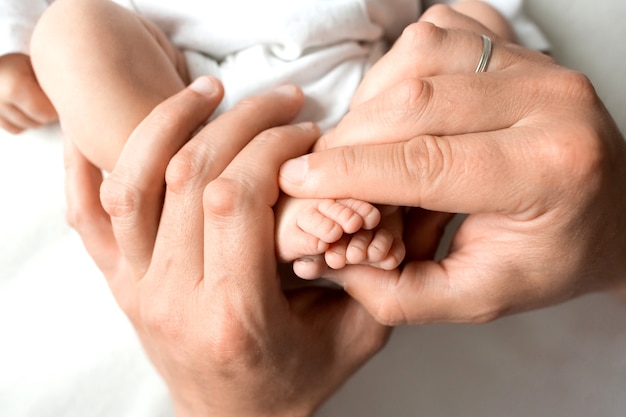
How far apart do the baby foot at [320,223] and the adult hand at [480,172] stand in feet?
0.05

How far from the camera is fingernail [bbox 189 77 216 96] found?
0.75 meters

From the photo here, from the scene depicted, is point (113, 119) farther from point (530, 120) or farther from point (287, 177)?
point (530, 120)

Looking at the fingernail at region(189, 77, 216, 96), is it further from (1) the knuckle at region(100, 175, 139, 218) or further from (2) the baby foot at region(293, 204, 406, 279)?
(2) the baby foot at region(293, 204, 406, 279)

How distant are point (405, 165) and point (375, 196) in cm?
4

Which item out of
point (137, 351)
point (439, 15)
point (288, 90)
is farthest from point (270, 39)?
point (137, 351)

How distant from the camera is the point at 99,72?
2.48 feet

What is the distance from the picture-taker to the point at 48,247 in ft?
3.24

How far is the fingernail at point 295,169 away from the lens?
64 cm

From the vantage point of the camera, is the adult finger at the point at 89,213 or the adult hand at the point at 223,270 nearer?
the adult hand at the point at 223,270

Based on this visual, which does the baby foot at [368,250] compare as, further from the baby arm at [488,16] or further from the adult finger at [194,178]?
the baby arm at [488,16]

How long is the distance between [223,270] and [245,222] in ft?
0.21

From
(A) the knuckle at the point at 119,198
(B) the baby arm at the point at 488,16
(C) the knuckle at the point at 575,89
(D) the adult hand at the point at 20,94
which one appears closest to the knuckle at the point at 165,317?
(A) the knuckle at the point at 119,198

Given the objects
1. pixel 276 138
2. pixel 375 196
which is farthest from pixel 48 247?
pixel 375 196

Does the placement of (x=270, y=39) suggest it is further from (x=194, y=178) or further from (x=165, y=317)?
(x=165, y=317)
